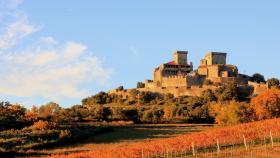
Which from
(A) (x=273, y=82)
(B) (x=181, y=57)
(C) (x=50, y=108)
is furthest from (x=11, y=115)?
(B) (x=181, y=57)

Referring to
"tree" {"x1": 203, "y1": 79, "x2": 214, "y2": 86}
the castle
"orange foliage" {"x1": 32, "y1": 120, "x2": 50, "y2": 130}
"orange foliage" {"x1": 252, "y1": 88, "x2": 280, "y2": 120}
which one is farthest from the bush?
"tree" {"x1": 203, "y1": 79, "x2": 214, "y2": 86}

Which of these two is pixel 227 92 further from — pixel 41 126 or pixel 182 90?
pixel 41 126

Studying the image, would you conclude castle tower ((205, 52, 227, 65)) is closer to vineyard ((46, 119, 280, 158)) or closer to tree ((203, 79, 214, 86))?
tree ((203, 79, 214, 86))

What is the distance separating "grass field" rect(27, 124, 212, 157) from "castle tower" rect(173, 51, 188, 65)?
54919mm

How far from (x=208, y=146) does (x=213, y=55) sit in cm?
7875

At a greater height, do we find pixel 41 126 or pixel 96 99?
pixel 96 99

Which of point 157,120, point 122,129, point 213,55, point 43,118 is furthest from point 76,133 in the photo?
point 213,55

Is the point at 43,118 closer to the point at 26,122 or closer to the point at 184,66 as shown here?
the point at 26,122

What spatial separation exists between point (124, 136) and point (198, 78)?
5022cm

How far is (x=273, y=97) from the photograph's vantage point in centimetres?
6400

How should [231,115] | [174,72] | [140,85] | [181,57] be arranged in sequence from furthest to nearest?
1. [181,57]
2. [174,72]
3. [140,85]
4. [231,115]

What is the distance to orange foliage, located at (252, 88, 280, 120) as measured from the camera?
6262cm

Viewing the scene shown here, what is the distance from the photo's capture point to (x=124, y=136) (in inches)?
2117

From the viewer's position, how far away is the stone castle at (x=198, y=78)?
311ft
